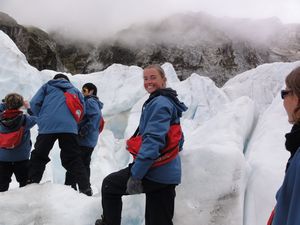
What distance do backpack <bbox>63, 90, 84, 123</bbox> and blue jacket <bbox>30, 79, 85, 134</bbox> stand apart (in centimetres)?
3

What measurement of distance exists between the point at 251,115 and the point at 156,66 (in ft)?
10.9

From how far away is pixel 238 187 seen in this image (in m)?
3.28

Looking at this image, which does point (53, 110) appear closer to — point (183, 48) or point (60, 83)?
point (60, 83)

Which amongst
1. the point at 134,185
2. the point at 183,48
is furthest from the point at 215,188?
the point at 183,48

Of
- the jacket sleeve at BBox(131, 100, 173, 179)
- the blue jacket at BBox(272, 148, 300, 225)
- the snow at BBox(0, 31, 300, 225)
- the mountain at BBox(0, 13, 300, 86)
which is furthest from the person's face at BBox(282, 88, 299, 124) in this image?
the mountain at BBox(0, 13, 300, 86)

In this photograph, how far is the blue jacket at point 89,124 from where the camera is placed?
4625mm

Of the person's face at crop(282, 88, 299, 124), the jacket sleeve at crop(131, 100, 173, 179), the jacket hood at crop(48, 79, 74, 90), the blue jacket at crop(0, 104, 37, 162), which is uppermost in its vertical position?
the person's face at crop(282, 88, 299, 124)

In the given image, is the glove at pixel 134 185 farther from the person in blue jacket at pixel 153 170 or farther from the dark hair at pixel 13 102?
the dark hair at pixel 13 102

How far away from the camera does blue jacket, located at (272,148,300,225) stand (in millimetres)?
1355

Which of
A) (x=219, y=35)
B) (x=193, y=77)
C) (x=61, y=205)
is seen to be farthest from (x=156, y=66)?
(x=219, y=35)

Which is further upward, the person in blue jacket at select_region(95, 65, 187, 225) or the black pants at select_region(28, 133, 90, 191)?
the person in blue jacket at select_region(95, 65, 187, 225)

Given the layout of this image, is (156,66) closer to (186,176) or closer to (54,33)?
(186,176)

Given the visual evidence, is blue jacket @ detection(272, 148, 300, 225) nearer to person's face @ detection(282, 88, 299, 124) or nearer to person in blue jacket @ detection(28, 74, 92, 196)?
person's face @ detection(282, 88, 299, 124)

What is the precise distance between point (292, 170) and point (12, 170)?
349 cm
